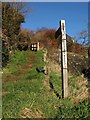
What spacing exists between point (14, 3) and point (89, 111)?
60.9 ft

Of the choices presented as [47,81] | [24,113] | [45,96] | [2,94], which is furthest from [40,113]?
[47,81]

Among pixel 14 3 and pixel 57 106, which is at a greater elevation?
pixel 14 3

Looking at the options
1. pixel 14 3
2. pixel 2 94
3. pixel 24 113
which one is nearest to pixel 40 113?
pixel 24 113

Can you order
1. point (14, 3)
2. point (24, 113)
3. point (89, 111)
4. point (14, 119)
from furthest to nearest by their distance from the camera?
point (14, 3) → point (89, 111) → point (24, 113) → point (14, 119)

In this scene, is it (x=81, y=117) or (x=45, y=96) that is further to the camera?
(x=45, y=96)

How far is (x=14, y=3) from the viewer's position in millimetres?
25406

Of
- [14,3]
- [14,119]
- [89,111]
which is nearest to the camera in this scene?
[14,119]

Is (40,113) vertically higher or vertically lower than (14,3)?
lower

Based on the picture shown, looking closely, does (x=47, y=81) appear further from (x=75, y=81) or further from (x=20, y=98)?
(x=20, y=98)

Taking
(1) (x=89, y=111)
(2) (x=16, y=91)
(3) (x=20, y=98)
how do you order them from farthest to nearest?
(2) (x=16, y=91) < (3) (x=20, y=98) < (1) (x=89, y=111)

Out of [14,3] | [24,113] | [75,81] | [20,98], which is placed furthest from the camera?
[14,3]

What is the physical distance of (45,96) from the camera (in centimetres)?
944

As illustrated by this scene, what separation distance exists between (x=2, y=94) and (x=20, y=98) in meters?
1.24

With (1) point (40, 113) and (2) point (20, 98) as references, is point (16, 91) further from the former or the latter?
(1) point (40, 113)
